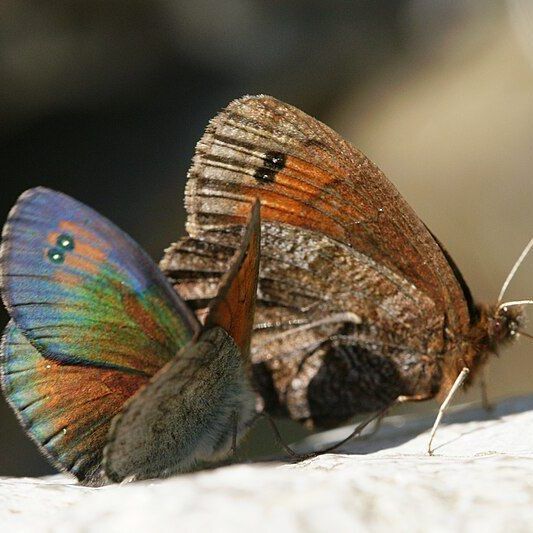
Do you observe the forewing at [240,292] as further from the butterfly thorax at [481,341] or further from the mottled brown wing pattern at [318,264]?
the butterfly thorax at [481,341]

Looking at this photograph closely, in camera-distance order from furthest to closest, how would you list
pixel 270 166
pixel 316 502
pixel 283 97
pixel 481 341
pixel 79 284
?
pixel 283 97, pixel 481 341, pixel 270 166, pixel 79 284, pixel 316 502

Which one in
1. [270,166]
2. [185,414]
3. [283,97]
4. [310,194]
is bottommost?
[185,414]

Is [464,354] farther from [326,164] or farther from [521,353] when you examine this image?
[521,353]

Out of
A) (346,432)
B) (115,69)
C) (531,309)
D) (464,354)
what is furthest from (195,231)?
(115,69)

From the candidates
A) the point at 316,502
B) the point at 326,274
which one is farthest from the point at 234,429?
the point at 316,502

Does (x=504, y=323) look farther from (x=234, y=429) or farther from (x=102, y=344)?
(x=102, y=344)

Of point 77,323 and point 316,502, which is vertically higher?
point 77,323
